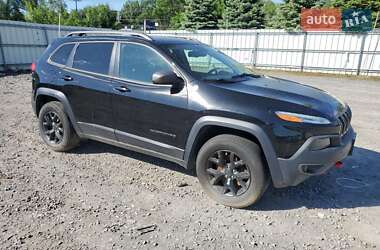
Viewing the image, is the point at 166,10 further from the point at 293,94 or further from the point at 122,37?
the point at 293,94

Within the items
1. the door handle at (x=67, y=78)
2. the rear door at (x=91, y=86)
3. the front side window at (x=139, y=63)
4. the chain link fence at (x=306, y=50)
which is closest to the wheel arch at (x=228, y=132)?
the front side window at (x=139, y=63)

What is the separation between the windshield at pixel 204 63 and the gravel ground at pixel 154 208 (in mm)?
1399

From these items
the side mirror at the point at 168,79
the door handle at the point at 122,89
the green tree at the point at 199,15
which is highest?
the green tree at the point at 199,15

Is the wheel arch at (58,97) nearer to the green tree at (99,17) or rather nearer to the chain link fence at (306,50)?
the chain link fence at (306,50)

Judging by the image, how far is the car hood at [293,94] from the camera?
3.22 m

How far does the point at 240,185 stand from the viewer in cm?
341

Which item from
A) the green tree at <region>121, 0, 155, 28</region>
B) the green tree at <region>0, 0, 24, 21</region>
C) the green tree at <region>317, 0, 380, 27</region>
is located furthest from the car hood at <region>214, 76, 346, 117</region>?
the green tree at <region>121, 0, 155, 28</region>

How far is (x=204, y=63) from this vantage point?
406 cm

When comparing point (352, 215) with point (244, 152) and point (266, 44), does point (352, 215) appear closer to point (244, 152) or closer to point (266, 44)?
point (244, 152)

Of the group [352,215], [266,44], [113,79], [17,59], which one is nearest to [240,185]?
[352,215]

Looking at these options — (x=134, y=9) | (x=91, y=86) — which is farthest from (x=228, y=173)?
(x=134, y=9)

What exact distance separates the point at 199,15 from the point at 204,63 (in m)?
26.6

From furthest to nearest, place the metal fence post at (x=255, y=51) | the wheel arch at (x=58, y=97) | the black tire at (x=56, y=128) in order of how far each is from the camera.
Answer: the metal fence post at (x=255, y=51)
the black tire at (x=56, y=128)
the wheel arch at (x=58, y=97)

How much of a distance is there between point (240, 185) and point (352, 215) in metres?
1.23
